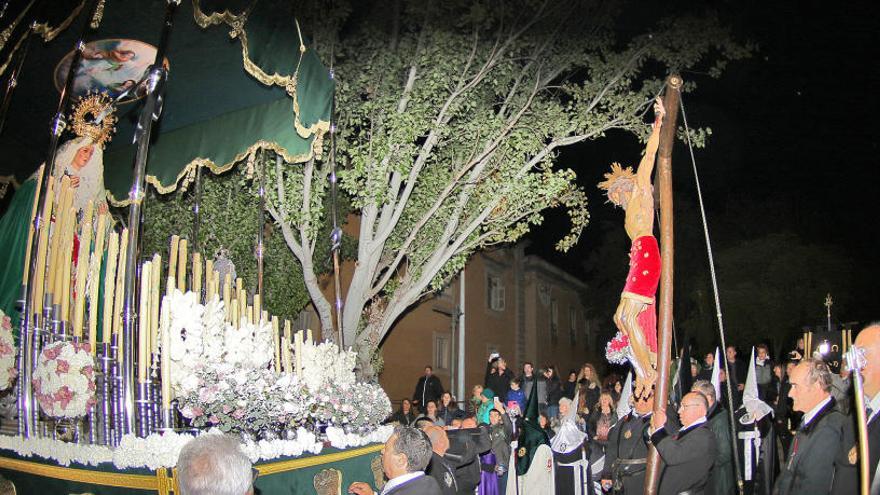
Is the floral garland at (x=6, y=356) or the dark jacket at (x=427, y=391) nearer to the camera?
the floral garland at (x=6, y=356)

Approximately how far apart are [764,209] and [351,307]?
2358 centimetres

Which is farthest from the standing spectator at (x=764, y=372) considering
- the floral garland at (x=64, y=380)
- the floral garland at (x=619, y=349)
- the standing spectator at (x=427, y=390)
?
the floral garland at (x=64, y=380)

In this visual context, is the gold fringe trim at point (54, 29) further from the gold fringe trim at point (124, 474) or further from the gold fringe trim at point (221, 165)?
the gold fringe trim at point (124, 474)

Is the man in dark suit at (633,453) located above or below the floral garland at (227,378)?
below

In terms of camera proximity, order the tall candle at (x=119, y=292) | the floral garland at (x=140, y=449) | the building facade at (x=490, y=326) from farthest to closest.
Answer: the building facade at (x=490, y=326)
the tall candle at (x=119, y=292)
the floral garland at (x=140, y=449)

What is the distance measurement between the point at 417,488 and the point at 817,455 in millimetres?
2607

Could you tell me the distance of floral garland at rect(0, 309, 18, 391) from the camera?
6168mm

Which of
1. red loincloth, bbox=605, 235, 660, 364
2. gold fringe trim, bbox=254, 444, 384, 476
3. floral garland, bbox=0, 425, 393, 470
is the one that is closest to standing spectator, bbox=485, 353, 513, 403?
red loincloth, bbox=605, 235, 660, 364

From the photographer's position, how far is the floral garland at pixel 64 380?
16.9 ft

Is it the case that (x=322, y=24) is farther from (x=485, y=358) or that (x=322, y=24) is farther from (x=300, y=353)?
(x=485, y=358)

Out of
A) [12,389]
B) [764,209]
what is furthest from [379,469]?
[764,209]

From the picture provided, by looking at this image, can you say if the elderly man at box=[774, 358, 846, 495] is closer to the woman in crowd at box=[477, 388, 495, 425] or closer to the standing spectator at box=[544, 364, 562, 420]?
the woman in crowd at box=[477, 388, 495, 425]

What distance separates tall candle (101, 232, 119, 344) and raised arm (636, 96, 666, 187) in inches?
212

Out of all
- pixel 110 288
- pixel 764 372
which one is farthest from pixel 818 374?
pixel 764 372
